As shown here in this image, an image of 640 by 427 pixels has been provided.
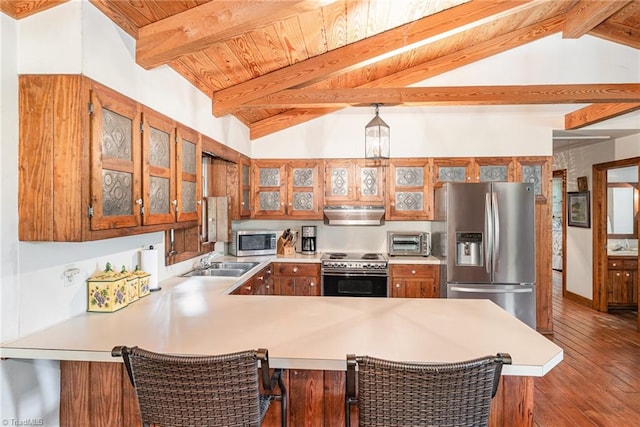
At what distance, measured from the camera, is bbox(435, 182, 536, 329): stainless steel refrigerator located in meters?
3.78

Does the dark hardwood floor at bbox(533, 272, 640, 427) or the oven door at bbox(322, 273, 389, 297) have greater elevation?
the oven door at bbox(322, 273, 389, 297)

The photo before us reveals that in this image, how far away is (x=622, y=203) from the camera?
568 cm

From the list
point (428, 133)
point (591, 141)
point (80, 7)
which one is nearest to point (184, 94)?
point (80, 7)

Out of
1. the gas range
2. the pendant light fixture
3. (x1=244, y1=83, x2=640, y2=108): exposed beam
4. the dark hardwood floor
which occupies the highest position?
(x1=244, y1=83, x2=640, y2=108): exposed beam

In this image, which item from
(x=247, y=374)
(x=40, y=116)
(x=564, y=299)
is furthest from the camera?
Result: (x=564, y=299)

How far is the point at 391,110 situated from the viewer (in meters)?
4.42

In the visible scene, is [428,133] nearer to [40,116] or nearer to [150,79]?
[150,79]

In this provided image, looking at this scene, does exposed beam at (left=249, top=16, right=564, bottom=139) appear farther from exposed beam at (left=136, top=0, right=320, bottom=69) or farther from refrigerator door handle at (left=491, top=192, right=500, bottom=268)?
exposed beam at (left=136, top=0, right=320, bottom=69)

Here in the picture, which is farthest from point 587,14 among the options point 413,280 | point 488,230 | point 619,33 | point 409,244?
point 413,280

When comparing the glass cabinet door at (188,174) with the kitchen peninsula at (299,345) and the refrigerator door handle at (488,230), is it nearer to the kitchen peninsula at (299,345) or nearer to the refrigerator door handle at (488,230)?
the kitchen peninsula at (299,345)

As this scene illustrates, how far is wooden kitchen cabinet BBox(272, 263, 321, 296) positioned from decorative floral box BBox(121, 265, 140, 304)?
198 centimetres

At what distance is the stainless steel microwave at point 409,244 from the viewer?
440 cm

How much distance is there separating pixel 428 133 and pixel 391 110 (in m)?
0.54

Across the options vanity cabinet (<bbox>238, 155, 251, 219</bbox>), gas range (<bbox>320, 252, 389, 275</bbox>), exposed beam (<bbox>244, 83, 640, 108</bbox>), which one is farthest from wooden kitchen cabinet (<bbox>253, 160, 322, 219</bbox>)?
exposed beam (<bbox>244, 83, 640, 108</bbox>)
